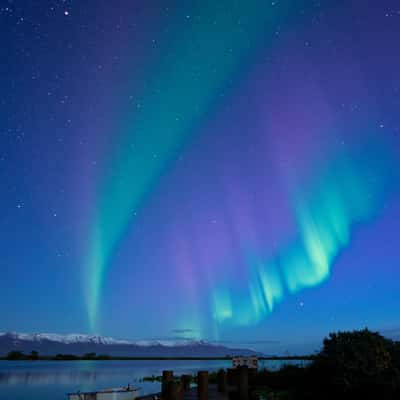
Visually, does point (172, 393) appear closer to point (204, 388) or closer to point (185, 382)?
point (204, 388)

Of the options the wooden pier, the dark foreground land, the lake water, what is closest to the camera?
the dark foreground land

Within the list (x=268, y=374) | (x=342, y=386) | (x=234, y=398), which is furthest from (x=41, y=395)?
(x=342, y=386)

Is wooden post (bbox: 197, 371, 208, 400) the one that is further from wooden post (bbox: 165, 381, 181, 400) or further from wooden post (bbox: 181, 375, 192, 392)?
wooden post (bbox: 181, 375, 192, 392)

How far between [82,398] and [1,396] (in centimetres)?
3615

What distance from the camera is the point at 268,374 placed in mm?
29328

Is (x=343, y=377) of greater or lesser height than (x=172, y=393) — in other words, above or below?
above

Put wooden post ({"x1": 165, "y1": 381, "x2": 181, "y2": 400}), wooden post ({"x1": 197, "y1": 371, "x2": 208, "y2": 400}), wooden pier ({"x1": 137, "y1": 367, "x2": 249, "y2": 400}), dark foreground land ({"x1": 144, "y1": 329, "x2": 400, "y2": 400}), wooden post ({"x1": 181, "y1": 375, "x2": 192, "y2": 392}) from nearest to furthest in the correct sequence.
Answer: wooden post ({"x1": 165, "y1": 381, "x2": 181, "y2": 400}) → dark foreground land ({"x1": 144, "y1": 329, "x2": 400, "y2": 400}) → wooden pier ({"x1": 137, "y1": 367, "x2": 249, "y2": 400}) → wooden post ({"x1": 197, "y1": 371, "x2": 208, "y2": 400}) → wooden post ({"x1": 181, "y1": 375, "x2": 192, "y2": 392})

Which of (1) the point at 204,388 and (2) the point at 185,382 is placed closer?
(1) the point at 204,388

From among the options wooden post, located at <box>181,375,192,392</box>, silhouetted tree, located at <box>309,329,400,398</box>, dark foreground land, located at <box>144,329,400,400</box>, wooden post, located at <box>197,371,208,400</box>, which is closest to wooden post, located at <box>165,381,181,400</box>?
dark foreground land, located at <box>144,329,400,400</box>

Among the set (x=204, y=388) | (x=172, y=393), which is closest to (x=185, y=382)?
(x=204, y=388)

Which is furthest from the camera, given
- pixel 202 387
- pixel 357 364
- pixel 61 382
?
pixel 61 382

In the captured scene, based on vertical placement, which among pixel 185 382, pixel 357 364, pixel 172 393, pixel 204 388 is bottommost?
pixel 172 393

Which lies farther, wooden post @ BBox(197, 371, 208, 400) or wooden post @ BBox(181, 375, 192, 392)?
wooden post @ BBox(181, 375, 192, 392)

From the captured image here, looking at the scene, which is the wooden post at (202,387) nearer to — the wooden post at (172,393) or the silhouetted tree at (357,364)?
the wooden post at (172,393)
